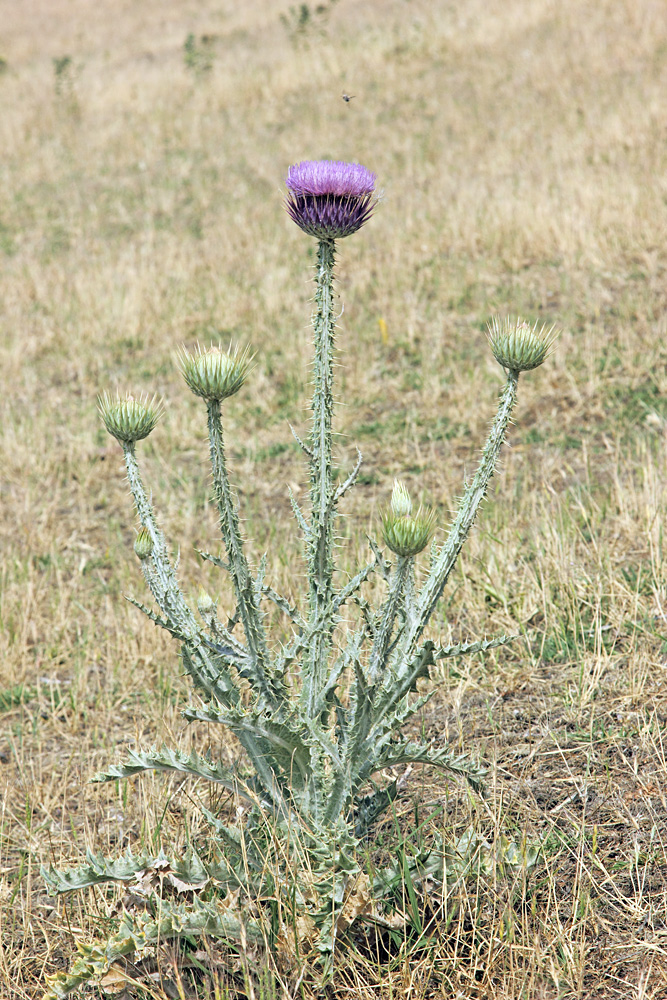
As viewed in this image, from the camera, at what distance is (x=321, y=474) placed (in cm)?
197

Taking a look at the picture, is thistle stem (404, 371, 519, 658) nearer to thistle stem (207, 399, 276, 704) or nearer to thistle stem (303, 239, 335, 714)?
thistle stem (303, 239, 335, 714)

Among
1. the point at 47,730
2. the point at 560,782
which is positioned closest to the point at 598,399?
the point at 560,782

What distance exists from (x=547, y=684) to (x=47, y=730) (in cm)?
183

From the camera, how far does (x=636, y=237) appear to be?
6.86 metres

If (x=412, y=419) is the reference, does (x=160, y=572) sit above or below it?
below

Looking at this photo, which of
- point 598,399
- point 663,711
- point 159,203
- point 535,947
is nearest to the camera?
point 535,947

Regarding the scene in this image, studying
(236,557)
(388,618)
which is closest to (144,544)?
(236,557)

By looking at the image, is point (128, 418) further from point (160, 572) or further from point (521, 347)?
point (521, 347)

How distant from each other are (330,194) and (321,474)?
0.61 metres

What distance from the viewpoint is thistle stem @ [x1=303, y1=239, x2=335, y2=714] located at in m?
1.90

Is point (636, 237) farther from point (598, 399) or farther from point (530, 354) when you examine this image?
point (530, 354)

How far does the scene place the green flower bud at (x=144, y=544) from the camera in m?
2.04

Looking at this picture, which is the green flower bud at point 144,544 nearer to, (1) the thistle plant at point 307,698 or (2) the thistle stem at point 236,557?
(1) the thistle plant at point 307,698

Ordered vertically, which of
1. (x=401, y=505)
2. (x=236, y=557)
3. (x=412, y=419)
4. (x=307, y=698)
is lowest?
(x=307, y=698)
